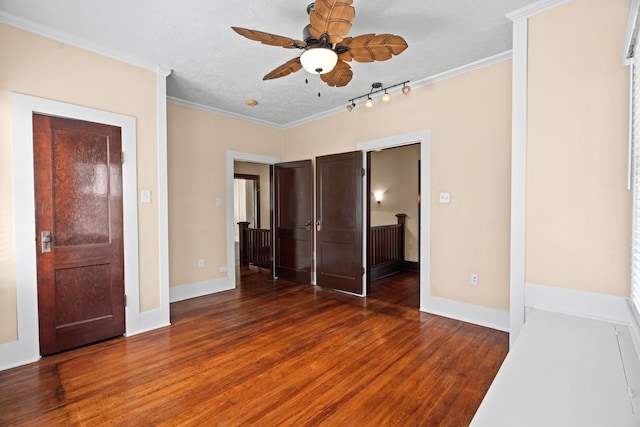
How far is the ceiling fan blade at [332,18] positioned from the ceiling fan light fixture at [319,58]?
3.3 inches

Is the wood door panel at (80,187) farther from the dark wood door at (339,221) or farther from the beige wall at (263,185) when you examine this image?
the beige wall at (263,185)

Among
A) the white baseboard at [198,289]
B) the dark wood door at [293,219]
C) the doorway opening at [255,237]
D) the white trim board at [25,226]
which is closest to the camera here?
the white trim board at [25,226]

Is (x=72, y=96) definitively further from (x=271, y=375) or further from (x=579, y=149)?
(x=579, y=149)

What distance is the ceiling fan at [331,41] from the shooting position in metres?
1.69

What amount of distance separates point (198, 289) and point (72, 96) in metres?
2.71

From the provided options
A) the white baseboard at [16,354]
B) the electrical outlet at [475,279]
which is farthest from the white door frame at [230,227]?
the electrical outlet at [475,279]

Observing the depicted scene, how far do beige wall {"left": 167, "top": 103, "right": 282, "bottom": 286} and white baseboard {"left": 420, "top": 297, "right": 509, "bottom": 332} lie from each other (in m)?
2.98

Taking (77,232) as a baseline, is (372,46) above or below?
above

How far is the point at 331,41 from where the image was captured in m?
1.93

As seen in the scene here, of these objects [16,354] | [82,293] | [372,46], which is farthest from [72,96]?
[372,46]

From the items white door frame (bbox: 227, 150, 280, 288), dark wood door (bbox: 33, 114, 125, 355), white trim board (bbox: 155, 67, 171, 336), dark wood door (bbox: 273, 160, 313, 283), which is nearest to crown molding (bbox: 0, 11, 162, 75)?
white trim board (bbox: 155, 67, 171, 336)

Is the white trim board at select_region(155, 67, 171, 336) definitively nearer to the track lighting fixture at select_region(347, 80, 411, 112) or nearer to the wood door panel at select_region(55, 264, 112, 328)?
the wood door panel at select_region(55, 264, 112, 328)

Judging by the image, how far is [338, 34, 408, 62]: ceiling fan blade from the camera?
1.89 m

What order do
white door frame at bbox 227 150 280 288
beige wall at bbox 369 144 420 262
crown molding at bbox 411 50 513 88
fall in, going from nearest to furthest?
crown molding at bbox 411 50 513 88
white door frame at bbox 227 150 280 288
beige wall at bbox 369 144 420 262
